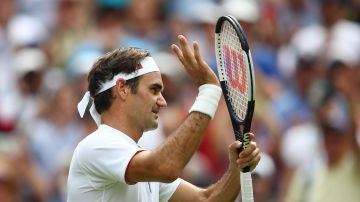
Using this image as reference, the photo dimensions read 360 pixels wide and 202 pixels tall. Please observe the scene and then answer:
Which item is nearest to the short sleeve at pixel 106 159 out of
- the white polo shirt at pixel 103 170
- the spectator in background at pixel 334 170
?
the white polo shirt at pixel 103 170

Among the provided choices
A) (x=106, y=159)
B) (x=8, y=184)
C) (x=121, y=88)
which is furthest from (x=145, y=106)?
(x=8, y=184)

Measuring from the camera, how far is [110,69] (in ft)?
21.2

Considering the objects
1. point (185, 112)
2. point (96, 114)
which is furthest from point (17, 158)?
point (96, 114)

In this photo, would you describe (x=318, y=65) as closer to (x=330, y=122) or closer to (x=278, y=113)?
(x=278, y=113)

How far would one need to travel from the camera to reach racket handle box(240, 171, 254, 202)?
6105mm

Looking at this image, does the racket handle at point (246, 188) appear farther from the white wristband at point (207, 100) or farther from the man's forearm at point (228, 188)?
the white wristband at point (207, 100)

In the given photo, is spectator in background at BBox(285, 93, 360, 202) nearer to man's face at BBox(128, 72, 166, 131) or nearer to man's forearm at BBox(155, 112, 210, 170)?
man's face at BBox(128, 72, 166, 131)

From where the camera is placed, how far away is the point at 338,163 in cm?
880

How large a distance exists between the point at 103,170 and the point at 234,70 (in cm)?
97

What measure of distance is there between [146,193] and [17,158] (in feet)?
13.5

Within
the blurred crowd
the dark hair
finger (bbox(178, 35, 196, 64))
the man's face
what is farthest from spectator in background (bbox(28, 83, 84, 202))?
finger (bbox(178, 35, 196, 64))

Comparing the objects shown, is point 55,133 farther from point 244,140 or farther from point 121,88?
point 244,140

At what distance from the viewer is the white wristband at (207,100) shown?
19.5 feet

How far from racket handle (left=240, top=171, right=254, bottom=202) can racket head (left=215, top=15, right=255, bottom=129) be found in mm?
275
